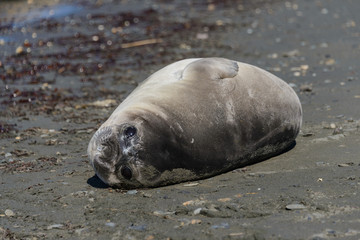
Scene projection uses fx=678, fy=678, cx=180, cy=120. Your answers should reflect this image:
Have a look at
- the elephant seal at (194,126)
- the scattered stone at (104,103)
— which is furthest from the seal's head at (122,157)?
the scattered stone at (104,103)

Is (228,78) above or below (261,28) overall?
above

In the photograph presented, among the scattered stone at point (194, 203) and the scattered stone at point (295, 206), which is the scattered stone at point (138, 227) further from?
the scattered stone at point (295, 206)

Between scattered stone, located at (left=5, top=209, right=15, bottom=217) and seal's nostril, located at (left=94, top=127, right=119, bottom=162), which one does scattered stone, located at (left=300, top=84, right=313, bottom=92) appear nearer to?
seal's nostril, located at (left=94, top=127, right=119, bottom=162)

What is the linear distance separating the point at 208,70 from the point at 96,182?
1355mm

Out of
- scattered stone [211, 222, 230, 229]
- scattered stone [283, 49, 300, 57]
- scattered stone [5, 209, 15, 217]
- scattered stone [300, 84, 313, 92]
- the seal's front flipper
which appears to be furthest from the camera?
scattered stone [283, 49, 300, 57]

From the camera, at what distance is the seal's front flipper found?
5777 mm

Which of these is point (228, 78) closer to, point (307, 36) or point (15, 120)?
point (15, 120)

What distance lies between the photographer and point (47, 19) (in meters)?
14.3

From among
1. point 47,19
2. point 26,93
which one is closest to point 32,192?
point 26,93

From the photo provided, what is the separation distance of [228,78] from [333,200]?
1.57m

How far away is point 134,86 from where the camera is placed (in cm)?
915

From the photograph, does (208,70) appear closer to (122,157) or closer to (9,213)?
(122,157)

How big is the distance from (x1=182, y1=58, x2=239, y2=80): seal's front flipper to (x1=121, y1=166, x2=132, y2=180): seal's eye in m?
1.09

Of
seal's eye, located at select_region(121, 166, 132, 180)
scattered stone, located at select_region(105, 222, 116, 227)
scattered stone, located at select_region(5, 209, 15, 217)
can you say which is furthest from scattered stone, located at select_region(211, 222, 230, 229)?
scattered stone, located at select_region(5, 209, 15, 217)
